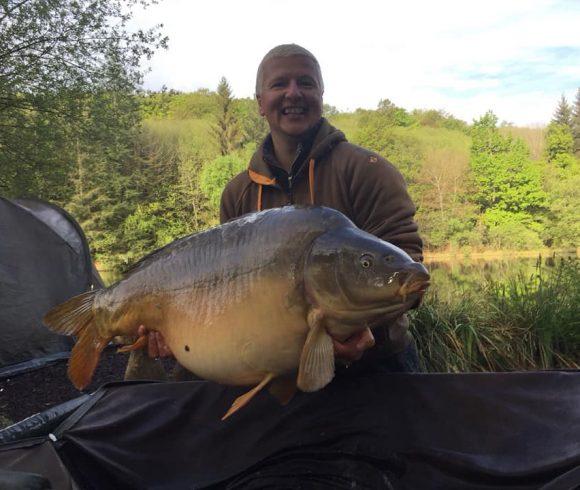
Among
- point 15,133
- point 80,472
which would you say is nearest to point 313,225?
point 80,472

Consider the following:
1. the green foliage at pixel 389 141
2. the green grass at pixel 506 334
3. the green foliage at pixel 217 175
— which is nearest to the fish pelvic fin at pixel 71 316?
→ the green grass at pixel 506 334

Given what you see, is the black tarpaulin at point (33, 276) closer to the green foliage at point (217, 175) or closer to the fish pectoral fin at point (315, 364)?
the fish pectoral fin at point (315, 364)

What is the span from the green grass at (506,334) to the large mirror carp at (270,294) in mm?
3051

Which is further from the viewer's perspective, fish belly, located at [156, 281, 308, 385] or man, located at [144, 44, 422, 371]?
man, located at [144, 44, 422, 371]

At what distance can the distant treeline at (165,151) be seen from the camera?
36.0 ft

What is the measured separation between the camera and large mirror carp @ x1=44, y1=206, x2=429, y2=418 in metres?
1.35

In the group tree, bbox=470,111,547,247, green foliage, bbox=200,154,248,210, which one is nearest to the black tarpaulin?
green foliage, bbox=200,154,248,210

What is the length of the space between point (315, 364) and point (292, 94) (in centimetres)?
127

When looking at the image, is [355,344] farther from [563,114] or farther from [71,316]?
[563,114]

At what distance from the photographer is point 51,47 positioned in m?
10.9

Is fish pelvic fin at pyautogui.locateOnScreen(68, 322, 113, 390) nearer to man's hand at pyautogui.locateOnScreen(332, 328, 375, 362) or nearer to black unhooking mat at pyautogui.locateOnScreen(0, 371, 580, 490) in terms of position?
black unhooking mat at pyautogui.locateOnScreen(0, 371, 580, 490)

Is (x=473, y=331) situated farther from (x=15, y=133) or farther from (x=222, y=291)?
(x=15, y=133)

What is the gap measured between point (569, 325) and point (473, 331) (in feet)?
2.56

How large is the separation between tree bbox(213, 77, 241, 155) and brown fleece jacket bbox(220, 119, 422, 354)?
133 ft
